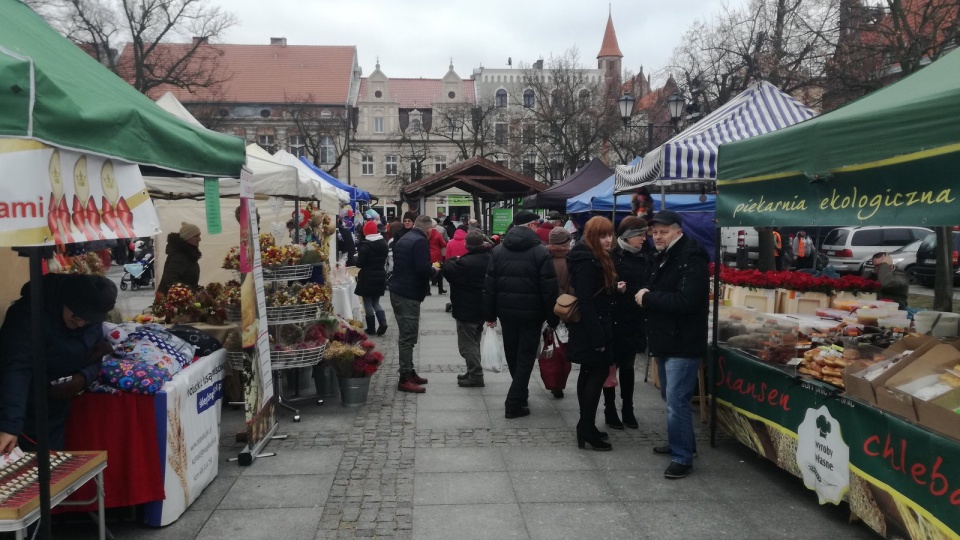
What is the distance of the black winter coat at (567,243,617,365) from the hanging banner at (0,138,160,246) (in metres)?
3.28

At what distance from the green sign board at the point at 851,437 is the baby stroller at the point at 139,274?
721 inches

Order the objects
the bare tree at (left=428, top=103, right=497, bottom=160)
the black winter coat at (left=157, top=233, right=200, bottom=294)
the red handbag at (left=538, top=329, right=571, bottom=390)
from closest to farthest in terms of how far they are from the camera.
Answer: the red handbag at (left=538, top=329, right=571, bottom=390), the black winter coat at (left=157, top=233, right=200, bottom=294), the bare tree at (left=428, top=103, right=497, bottom=160)

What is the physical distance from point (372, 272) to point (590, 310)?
6.14 meters

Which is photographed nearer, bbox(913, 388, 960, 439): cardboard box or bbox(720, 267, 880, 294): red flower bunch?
Result: bbox(913, 388, 960, 439): cardboard box

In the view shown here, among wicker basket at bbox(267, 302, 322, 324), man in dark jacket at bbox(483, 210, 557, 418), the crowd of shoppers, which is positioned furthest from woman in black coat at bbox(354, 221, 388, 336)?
man in dark jacket at bbox(483, 210, 557, 418)

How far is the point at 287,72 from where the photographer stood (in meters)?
57.9

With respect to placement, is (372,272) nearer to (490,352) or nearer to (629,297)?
(490,352)

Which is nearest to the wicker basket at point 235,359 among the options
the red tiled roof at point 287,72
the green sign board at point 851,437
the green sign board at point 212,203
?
the green sign board at point 212,203

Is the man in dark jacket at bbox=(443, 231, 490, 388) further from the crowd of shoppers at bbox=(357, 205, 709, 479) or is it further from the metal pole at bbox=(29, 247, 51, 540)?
the metal pole at bbox=(29, 247, 51, 540)

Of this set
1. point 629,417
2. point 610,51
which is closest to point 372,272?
point 629,417

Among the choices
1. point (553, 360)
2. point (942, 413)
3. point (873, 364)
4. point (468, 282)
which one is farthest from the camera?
point (468, 282)

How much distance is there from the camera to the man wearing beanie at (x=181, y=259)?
26.6ft

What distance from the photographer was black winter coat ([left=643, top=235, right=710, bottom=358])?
4934 mm

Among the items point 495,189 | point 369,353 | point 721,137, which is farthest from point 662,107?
point 369,353
